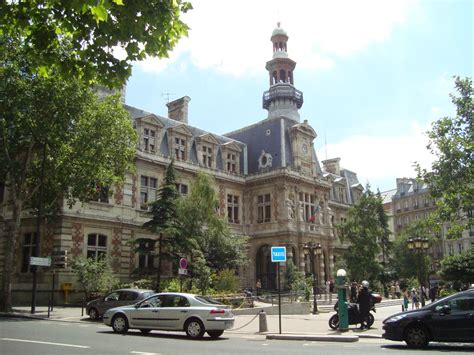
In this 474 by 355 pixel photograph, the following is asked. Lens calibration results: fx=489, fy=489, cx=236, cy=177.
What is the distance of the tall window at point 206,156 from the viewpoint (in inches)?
1713

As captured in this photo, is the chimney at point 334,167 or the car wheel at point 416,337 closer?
the car wheel at point 416,337

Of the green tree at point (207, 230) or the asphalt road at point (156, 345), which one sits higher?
the green tree at point (207, 230)

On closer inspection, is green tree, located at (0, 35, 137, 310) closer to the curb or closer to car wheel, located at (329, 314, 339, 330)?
the curb

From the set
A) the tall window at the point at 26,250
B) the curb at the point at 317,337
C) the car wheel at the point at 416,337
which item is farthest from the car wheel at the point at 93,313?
the car wheel at the point at 416,337

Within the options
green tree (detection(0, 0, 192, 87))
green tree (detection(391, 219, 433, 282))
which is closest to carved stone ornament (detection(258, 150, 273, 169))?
green tree (detection(391, 219, 433, 282))

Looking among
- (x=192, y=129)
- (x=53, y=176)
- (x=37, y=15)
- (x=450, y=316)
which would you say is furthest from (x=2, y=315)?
(x=192, y=129)

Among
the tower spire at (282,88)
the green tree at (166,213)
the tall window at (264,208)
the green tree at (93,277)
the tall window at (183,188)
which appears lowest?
the green tree at (93,277)

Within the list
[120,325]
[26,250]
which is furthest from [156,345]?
[26,250]

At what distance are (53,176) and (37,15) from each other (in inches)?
778

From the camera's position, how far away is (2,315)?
2370 cm

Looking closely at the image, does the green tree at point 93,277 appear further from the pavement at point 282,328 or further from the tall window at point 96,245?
the tall window at point 96,245

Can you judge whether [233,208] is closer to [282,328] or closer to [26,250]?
[26,250]

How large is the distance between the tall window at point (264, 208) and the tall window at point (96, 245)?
51.8 ft

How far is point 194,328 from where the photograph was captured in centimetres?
1585
